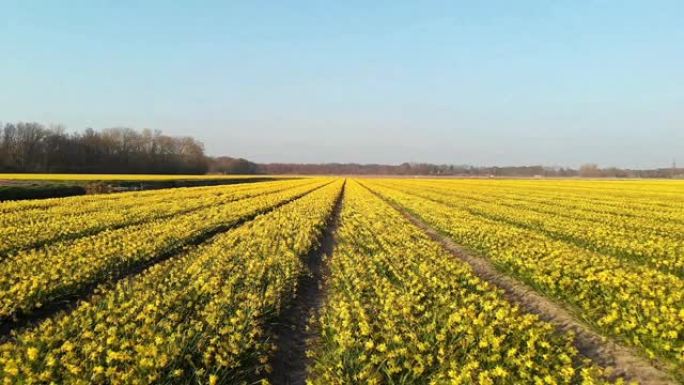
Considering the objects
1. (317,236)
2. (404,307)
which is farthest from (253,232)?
(404,307)

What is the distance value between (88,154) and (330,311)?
340 feet

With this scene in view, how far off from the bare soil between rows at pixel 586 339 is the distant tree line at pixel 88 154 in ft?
298

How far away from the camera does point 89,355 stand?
17.6 feet

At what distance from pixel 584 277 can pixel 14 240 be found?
1507cm

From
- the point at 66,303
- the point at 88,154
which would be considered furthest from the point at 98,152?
the point at 66,303

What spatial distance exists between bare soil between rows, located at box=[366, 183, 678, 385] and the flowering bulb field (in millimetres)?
36

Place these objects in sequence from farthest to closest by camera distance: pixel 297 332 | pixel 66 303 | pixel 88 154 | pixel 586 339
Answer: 1. pixel 88 154
2. pixel 66 303
3. pixel 297 332
4. pixel 586 339

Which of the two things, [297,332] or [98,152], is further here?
[98,152]

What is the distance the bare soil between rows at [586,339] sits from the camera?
6474 mm

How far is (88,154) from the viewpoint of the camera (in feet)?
319

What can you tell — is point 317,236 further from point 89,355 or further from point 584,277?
point 89,355

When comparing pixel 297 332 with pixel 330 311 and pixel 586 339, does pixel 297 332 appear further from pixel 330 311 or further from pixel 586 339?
pixel 586 339

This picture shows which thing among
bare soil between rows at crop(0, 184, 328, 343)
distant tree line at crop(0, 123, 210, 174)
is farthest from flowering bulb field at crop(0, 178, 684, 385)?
distant tree line at crop(0, 123, 210, 174)

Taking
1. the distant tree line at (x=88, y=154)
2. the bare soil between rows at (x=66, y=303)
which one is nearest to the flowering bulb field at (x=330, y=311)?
the bare soil between rows at (x=66, y=303)
